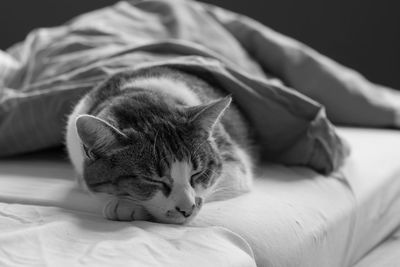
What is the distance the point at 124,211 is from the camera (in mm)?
1080

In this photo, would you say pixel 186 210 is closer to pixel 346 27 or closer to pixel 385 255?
pixel 385 255

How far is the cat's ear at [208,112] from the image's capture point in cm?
113

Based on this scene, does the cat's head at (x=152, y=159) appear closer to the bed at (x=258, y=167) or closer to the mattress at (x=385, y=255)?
the bed at (x=258, y=167)

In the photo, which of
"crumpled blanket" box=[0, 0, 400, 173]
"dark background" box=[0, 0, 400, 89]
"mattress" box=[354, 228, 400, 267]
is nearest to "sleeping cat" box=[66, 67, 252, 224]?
"crumpled blanket" box=[0, 0, 400, 173]

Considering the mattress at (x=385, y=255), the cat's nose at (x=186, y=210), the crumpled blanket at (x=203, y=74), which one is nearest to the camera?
the cat's nose at (x=186, y=210)

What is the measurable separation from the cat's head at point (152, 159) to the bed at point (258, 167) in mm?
46

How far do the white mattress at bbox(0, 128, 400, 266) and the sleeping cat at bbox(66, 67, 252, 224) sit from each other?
1.6 inches

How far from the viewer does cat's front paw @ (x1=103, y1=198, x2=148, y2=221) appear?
108 centimetres

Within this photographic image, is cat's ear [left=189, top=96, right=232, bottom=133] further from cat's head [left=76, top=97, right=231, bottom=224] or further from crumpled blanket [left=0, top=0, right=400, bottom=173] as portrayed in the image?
crumpled blanket [left=0, top=0, right=400, bottom=173]

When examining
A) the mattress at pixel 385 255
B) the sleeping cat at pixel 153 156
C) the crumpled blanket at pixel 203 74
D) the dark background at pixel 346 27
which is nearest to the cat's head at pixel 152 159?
the sleeping cat at pixel 153 156

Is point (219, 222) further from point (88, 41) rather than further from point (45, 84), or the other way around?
point (88, 41)

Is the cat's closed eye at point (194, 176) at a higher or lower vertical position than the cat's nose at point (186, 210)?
higher

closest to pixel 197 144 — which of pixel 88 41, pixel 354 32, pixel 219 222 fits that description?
pixel 219 222

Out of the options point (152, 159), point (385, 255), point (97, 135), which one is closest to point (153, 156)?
point (152, 159)
